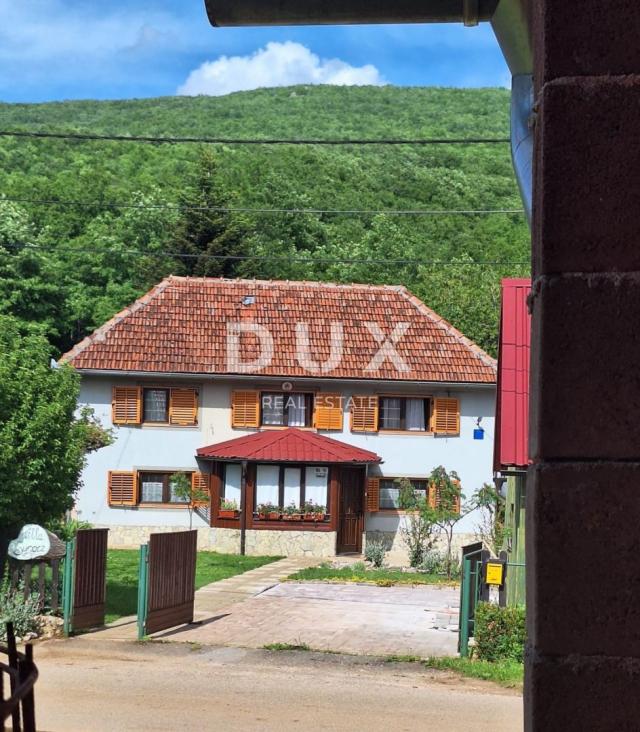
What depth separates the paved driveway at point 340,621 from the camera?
16.5 m

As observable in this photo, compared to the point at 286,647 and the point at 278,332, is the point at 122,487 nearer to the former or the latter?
the point at 278,332

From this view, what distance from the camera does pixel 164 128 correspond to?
102m

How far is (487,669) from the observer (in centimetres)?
1406

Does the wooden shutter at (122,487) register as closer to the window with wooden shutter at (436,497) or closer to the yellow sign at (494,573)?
the window with wooden shutter at (436,497)

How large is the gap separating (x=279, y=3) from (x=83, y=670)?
35.7 feet

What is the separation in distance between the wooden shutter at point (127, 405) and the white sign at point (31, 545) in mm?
17730

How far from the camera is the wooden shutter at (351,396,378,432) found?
34062 millimetres

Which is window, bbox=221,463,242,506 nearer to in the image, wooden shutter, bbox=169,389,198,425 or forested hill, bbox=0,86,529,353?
wooden shutter, bbox=169,389,198,425

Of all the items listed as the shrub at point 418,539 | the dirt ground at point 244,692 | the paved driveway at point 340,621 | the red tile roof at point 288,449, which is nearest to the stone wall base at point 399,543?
the shrub at point 418,539

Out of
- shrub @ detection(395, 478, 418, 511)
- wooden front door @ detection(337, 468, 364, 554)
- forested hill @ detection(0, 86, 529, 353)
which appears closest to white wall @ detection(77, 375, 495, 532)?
wooden front door @ detection(337, 468, 364, 554)

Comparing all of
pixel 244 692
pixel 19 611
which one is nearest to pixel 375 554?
pixel 19 611

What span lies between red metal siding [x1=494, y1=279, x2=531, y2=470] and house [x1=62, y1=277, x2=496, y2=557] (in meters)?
13.7

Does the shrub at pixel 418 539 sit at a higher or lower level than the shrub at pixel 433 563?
higher

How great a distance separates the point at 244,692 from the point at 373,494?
21.1 metres
